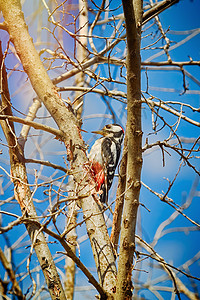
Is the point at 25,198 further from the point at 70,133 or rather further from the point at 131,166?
the point at 131,166

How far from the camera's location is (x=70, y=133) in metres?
Answer: 2.16

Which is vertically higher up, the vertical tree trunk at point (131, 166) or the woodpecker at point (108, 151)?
the woodpecker at point (108, 151)

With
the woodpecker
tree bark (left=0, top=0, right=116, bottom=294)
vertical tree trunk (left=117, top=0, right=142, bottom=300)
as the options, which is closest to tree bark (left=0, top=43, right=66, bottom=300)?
tree bark (left=0, top=0, right=116, bottom=294)

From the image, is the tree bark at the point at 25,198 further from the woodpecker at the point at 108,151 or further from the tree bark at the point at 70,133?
the woodpecker at the point at 108,151

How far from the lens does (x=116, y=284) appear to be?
1677 millimetres

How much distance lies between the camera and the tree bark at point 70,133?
1.83m

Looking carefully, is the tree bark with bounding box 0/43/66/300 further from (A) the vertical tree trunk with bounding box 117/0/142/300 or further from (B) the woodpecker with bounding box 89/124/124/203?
(B) the woodpecker with bounding box 89/124/124/203

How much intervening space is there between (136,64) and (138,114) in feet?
0.92

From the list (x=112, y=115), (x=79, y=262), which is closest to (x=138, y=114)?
(x=79, y=262)

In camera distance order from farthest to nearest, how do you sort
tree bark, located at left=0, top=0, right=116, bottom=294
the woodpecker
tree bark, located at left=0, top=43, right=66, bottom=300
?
1. the woodpecker
2. tree bark, located at left=0, top=43, right=66, bottom=300
3. tree bark, located at left=0, top=0, right=116, bottom=294

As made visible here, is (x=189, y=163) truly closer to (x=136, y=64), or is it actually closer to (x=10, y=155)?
(x=136, y=64)

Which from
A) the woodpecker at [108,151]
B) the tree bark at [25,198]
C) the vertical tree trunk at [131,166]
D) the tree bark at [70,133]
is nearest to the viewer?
the vertical tree trunk at [131,166]

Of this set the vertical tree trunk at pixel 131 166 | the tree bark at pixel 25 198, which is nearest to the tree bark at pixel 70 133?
the vertical tree trunk at pixel 131 166

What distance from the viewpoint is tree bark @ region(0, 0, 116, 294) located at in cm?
183
